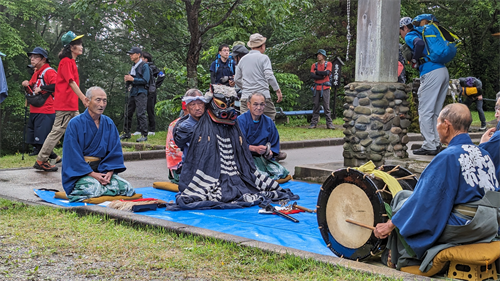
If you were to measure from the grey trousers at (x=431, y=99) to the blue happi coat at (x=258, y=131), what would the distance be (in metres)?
2.17

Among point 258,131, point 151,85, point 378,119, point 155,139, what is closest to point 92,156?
point 258,131

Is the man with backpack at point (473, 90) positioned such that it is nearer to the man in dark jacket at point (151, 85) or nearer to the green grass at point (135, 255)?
the man in dark jacket at point (151, 85)

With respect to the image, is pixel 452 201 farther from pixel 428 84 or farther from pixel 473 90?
pixel 473 90

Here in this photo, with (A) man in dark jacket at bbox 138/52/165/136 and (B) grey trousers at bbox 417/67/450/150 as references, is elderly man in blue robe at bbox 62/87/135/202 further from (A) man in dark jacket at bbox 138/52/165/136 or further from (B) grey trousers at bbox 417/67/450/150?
(A) man in dark jacket at bbox 138/52/165/136

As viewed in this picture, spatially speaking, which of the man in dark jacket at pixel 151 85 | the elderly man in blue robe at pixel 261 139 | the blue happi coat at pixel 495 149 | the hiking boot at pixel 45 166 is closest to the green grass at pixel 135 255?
the blue happi coat at pixel 495 149

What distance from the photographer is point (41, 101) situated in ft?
32.7

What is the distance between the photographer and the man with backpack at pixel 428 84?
809 cm

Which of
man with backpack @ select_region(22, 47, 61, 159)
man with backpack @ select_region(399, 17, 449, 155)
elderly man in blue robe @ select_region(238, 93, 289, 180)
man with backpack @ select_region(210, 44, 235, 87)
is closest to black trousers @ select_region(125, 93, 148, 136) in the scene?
man with backpack @ select_region(210, 44, 235, 87)

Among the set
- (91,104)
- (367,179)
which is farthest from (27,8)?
(367,179)

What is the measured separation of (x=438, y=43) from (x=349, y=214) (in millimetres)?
4490

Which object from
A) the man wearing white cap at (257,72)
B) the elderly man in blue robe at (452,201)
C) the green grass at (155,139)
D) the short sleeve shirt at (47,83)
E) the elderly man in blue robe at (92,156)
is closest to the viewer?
the elderly man in blue robe at (452,201)

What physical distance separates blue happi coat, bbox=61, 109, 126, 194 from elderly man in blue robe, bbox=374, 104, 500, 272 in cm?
422

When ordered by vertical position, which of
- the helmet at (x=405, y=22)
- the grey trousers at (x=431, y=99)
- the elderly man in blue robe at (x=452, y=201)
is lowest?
the elderly man in blue robe at (x=452, y=201)

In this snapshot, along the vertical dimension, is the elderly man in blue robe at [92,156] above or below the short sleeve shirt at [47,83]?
below
